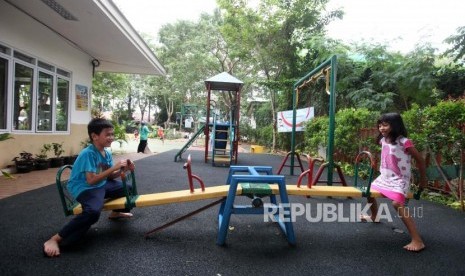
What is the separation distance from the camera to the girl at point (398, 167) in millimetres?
2873

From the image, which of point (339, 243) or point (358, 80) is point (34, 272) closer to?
point (339, 243)

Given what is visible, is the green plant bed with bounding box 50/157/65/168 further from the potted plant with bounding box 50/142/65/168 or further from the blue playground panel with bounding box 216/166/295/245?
the blue playground panel with bounding box 216/166/295/245

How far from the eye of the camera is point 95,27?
6820 millimetres

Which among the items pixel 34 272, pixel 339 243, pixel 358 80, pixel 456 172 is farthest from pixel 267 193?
pixel 358 80

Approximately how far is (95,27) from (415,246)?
7.09 metres

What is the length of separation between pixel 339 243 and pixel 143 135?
33.5ft

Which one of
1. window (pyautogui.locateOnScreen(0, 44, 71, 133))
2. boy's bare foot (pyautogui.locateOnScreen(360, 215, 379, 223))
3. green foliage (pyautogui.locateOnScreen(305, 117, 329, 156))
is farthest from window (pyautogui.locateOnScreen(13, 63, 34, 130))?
green foliage (pyautogui.locateOnScreen(305, 117, 329, 156))

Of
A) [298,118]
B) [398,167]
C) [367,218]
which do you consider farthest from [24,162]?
[298,118]

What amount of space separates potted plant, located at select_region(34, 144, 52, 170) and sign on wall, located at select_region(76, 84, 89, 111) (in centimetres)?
216

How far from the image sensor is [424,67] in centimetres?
931

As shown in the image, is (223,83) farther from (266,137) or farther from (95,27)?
(266,137)

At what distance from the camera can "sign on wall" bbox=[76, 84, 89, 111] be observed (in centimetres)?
921

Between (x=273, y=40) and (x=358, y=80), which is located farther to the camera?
(x=273, y=40)

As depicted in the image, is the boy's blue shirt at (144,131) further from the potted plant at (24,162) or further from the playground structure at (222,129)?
the potted plant at (24,162)
